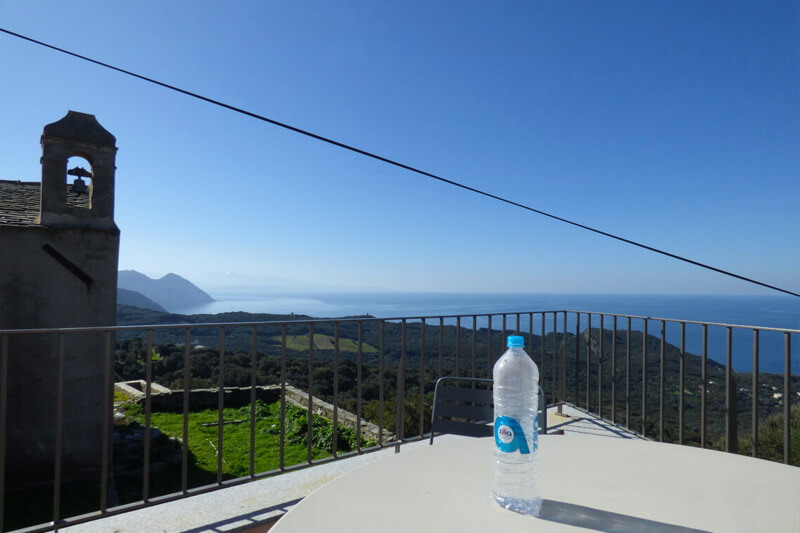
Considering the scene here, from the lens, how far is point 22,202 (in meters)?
9.05

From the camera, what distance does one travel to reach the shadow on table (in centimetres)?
75

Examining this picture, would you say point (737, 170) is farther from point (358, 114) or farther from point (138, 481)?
point (138, 481)

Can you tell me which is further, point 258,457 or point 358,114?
point 358,114

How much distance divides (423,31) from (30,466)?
10861 mm

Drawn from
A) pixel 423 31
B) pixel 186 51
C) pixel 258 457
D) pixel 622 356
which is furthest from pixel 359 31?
pixel 258 457

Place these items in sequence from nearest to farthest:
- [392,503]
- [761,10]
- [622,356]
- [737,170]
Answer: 1. [392,503]
2. [622,356]
3. [761,10]
4. [737,170]

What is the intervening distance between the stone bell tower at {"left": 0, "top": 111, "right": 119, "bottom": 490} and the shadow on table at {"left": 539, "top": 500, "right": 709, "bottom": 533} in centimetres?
892

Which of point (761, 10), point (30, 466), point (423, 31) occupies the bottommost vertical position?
point (30, 466)

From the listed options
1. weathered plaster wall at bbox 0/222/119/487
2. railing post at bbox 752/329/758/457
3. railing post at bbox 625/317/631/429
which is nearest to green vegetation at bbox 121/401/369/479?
weathered plaster wall at bbox 0/222/119/487

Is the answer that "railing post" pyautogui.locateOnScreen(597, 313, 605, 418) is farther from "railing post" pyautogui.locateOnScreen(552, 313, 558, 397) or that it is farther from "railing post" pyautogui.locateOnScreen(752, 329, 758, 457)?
"railing post" pyautogui.locateOnScreen(752, 329, 758, 457)

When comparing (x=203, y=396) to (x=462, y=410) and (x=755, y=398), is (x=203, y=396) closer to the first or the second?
(x=462, y=410)

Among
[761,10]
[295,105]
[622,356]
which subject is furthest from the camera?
[295,105]

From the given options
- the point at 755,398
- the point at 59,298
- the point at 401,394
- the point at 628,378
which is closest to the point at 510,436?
the point at 401,394

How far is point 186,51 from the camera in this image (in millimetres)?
7230
